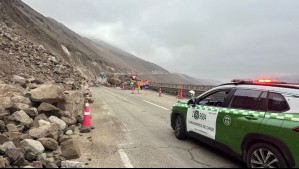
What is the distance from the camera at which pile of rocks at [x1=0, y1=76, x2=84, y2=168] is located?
6875 millimetres

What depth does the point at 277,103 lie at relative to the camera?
19.4 ft

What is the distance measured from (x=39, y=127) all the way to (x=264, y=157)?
226 inches

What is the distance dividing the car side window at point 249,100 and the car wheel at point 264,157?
0.76 m

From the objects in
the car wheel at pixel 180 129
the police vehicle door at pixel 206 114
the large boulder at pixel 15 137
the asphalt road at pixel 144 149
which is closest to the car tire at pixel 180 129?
the car wheel at pixel 180 129

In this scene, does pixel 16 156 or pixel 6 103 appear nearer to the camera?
pixel 16 156

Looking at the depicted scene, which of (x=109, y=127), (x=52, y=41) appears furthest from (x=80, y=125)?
(x=52, y=41)

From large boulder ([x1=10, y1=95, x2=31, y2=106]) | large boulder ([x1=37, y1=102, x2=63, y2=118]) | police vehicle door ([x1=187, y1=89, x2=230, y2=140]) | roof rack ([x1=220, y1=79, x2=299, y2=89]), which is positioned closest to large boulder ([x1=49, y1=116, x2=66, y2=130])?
large boulder ([x1=37, y1=102, x2=63, y2=118])

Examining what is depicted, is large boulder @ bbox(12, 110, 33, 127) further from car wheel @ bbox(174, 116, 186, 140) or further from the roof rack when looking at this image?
the roof rack

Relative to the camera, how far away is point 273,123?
5672 millimetres

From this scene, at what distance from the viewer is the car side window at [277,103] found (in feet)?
18.8

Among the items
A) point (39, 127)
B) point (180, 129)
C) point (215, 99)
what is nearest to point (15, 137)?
point (39, 127)

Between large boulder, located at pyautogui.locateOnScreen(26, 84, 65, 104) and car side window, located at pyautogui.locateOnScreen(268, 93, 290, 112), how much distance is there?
747 centimetres

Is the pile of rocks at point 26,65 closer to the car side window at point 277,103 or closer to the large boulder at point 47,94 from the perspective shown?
the large boulder at point 47,94

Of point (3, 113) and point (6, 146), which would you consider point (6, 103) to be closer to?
point (3, 113)
